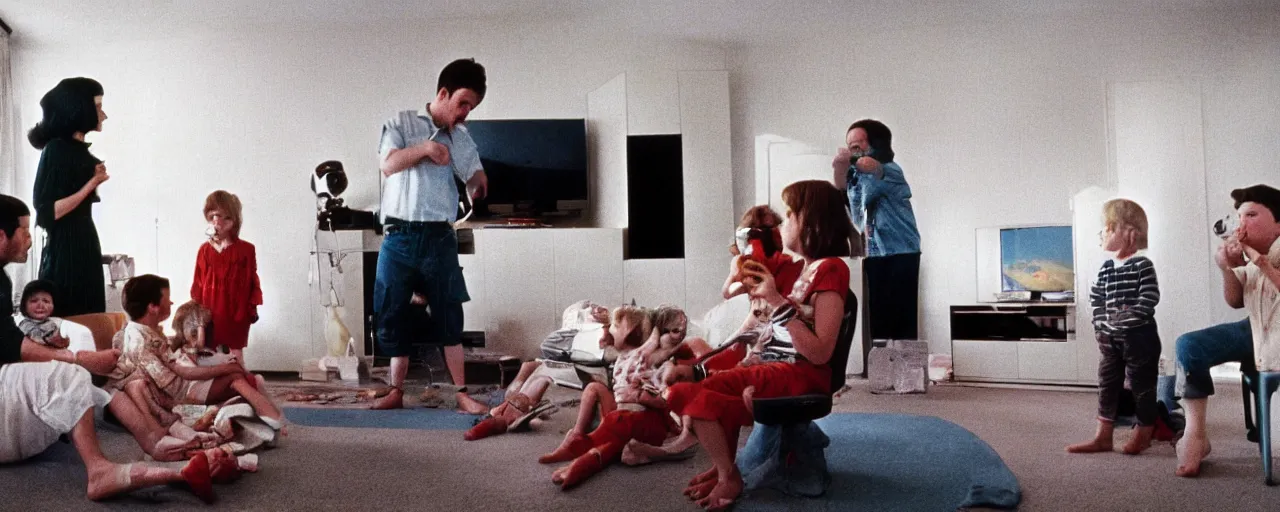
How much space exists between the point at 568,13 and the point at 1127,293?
289 centimetres

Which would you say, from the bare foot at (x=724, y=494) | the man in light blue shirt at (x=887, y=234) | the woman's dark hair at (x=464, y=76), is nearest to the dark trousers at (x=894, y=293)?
the man in light blue shirt at (x=887, y=234)

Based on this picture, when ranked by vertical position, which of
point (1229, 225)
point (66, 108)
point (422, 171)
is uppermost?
point (66, 108)

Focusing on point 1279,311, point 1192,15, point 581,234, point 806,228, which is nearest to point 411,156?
point 806,228

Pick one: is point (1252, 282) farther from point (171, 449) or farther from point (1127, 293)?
point (171, 449)

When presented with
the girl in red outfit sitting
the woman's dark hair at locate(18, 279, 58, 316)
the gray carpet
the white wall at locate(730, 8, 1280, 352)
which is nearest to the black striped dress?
the woman's dark hair at locate(18, 279, 58, 316)

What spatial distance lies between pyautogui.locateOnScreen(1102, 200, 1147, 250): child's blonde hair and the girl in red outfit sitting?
847mm

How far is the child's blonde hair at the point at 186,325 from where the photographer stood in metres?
2.17

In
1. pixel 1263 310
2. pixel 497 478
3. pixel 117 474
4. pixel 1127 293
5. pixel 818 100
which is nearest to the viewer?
pixel 117 474

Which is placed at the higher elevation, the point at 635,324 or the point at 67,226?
the point at 67,226

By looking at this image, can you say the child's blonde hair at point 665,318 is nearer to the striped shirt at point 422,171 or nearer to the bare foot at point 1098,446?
the striped shirt at point 422,171

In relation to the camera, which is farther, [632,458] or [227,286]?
[227,286]

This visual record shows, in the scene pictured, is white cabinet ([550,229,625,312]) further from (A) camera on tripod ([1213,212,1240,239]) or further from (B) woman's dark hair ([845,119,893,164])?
(A) camera on tripod ([1213,212,1240,239])

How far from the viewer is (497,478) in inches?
85.6

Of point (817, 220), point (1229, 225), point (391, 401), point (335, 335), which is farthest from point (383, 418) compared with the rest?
point (1229, 225)
